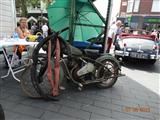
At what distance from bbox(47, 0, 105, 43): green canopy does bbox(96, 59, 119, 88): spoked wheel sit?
84cm

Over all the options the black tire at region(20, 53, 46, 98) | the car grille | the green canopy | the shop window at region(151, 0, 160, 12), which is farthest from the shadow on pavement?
the shop window at region(151, 0, 160, 12)

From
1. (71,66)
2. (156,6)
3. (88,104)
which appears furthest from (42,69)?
(156,6)

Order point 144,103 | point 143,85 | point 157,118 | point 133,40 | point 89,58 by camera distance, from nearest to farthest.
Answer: point 157,118 → point 144,103 → point 89,58 → point 143,85 → point 133,40

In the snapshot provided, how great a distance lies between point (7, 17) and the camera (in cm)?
683

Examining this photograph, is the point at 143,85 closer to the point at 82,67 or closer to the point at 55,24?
the point at 82,67

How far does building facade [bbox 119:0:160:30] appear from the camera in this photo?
2355 cm

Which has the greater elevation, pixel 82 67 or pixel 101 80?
pixel 82 67

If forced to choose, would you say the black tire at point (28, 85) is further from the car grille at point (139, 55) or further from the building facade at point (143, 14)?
the building facade at point (143, 14)

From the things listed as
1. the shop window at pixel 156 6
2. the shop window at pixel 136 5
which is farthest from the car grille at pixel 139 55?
A: the shop window at pixel 136 5

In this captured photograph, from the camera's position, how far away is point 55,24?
14.2 ft

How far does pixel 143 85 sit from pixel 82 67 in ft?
6.22

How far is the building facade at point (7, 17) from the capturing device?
648 centimetres

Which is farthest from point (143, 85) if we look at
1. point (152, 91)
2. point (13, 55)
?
point (13, 55)

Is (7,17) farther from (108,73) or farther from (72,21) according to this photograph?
(108,73)
